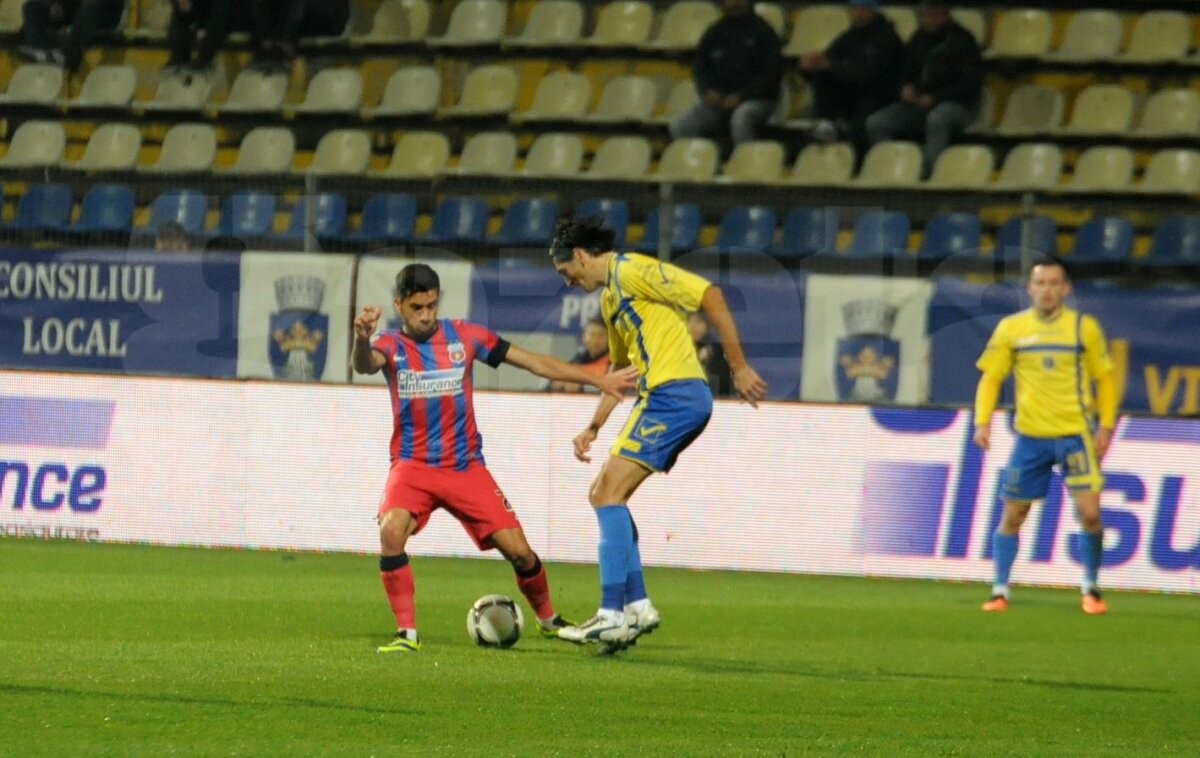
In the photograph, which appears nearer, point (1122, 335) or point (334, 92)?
point (1122, 335)

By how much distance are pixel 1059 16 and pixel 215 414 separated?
9528 millimetres

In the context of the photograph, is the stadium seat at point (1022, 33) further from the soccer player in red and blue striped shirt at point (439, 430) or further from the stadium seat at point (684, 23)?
the soccer player in red and blue striped shirt at point (439, 430)

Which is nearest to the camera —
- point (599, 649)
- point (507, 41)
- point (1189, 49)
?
point (599, 649)

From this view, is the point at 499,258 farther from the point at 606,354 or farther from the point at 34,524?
the point at 34,524

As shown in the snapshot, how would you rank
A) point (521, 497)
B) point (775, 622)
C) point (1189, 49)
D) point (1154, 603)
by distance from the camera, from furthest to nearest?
point (1189, 49) < point (521, 497) < point (1154, 603) < point (775, 622)

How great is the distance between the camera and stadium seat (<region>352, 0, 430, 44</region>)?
20766 mm

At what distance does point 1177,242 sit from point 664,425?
23.2 feet

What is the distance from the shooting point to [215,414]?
15.0 m

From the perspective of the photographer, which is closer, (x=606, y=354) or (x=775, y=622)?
(x=775, y=622)

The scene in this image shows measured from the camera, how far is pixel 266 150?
65.6 feet

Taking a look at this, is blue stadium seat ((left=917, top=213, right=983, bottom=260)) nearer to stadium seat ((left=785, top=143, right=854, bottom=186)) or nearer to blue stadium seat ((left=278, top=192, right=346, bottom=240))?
stadium seat ((left=785, top=143, right=854, bottom=186))

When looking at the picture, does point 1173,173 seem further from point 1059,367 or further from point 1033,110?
point 1059,367

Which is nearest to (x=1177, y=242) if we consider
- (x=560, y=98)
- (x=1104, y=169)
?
(x=1104, y=169)

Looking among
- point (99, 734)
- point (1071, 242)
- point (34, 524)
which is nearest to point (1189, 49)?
point (1071, 242)
